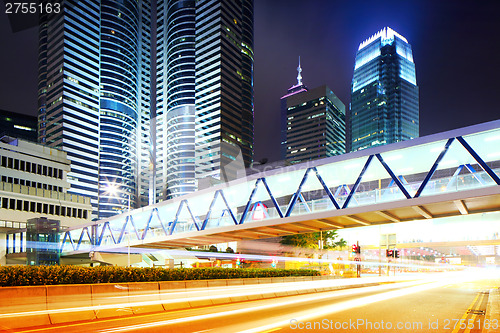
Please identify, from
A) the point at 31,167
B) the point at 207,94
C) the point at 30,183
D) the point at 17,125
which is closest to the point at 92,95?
the point at 207,94

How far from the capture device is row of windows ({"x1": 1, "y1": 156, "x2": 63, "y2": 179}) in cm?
6800

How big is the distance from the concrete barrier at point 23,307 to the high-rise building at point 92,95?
13606cm

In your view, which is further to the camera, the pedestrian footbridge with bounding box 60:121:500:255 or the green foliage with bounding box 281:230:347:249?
the green foliage with bounding box 281:230:347:249

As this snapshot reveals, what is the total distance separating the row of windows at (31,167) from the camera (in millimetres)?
68000

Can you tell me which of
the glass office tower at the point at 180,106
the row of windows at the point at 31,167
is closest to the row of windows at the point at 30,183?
the row of windows at the point at 31,167

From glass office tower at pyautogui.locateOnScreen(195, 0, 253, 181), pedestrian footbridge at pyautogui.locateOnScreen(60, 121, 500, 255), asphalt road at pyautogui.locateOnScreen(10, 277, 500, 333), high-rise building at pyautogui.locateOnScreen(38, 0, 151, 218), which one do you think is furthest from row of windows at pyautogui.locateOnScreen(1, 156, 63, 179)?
glass office tower at pyautogui.locateOnScreen(195, 0, 253, 181)

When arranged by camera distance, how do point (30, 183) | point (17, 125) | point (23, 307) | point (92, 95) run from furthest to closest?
point (17, 125)
point (92, 95)
point (30, 183)
point (23, 307)

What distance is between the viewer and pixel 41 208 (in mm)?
69312

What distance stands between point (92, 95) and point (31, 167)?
3699 inches

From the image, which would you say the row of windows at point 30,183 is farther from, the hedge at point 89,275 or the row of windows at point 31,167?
the hedge at point 89,275

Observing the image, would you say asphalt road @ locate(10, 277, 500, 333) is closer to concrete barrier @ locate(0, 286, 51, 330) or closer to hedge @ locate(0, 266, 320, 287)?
concrete barrier @ locate(0, 286, 51, 330)

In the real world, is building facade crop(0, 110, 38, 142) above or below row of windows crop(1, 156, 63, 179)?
above

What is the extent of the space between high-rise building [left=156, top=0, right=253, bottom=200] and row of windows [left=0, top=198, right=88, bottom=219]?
93.9 m

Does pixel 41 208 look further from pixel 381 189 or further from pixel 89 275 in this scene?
pixel 381 189
